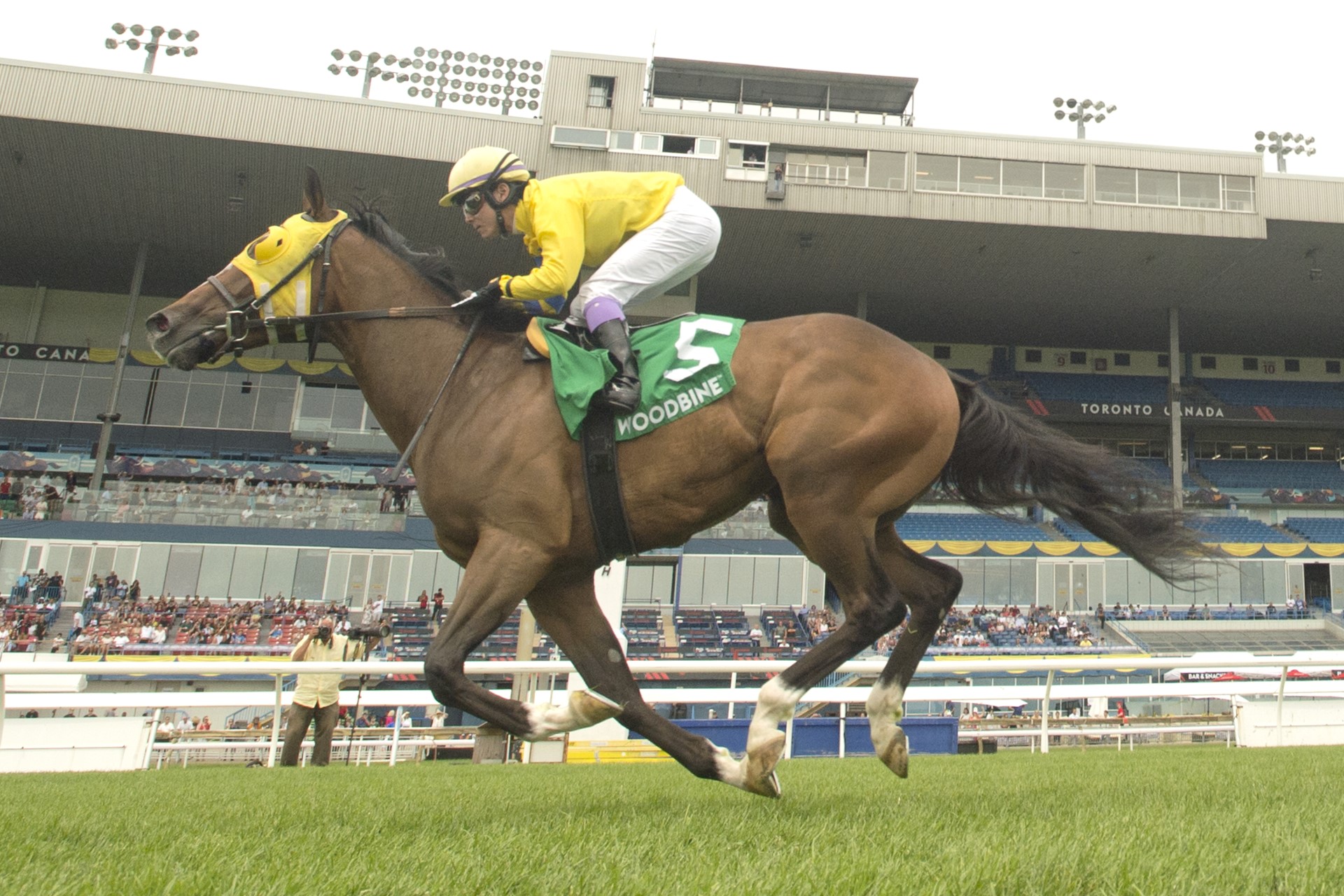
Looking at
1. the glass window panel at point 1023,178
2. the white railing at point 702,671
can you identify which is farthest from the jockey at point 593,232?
the glass window panel at point 1023,178

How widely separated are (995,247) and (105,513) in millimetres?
26589

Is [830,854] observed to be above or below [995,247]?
below

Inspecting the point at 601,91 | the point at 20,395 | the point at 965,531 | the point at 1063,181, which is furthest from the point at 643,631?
the point at 20,395

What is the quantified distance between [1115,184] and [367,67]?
2297 centimetres

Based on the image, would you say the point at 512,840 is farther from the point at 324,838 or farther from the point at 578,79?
the point at 578,79

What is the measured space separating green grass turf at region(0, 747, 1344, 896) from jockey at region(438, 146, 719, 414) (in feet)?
5.18

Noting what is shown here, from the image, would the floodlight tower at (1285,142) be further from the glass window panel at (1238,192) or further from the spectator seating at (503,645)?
the spectator seating at (503,645)

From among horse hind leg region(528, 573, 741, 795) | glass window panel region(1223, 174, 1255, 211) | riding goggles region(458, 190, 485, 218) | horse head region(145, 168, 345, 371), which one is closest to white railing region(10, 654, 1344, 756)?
Answer: horse hind leg region(528, 573, 741, 795)

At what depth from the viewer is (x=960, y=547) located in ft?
108

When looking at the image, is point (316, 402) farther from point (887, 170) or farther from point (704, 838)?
point (704, 838)

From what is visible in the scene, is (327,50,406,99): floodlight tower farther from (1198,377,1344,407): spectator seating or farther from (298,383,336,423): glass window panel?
(1198,377,1344,407): spectator seating

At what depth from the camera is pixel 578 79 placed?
29.2 m

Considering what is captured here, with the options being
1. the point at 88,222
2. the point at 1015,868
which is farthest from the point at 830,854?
the point at 88,222

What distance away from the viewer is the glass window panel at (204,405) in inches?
1529
